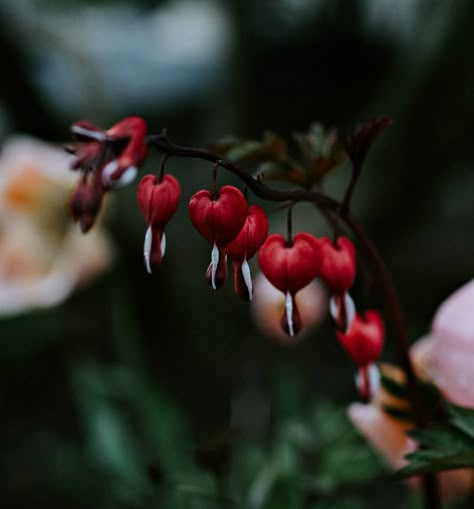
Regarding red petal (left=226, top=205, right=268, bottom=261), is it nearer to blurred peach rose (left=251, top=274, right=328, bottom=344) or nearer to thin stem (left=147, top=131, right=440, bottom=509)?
thin stem (left=147, top=131, right=440, bottom=509)

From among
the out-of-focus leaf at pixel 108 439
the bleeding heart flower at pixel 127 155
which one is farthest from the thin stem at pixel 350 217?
the out-of-focus leaf at pixel 108 439

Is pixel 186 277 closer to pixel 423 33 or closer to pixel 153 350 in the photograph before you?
pixel 153 350

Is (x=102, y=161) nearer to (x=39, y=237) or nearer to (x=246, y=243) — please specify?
(x=246, y=243)

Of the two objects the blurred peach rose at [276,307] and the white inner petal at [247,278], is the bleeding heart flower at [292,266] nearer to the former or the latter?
the white inner petal at [247,278]

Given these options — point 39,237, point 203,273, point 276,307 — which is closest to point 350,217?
point 276,307

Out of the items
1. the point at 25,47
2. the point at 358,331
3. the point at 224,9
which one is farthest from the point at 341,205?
the point at 25,47

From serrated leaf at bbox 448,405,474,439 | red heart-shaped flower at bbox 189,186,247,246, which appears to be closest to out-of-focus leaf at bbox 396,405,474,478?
serrated leaf at bbox 448,405,474,439
